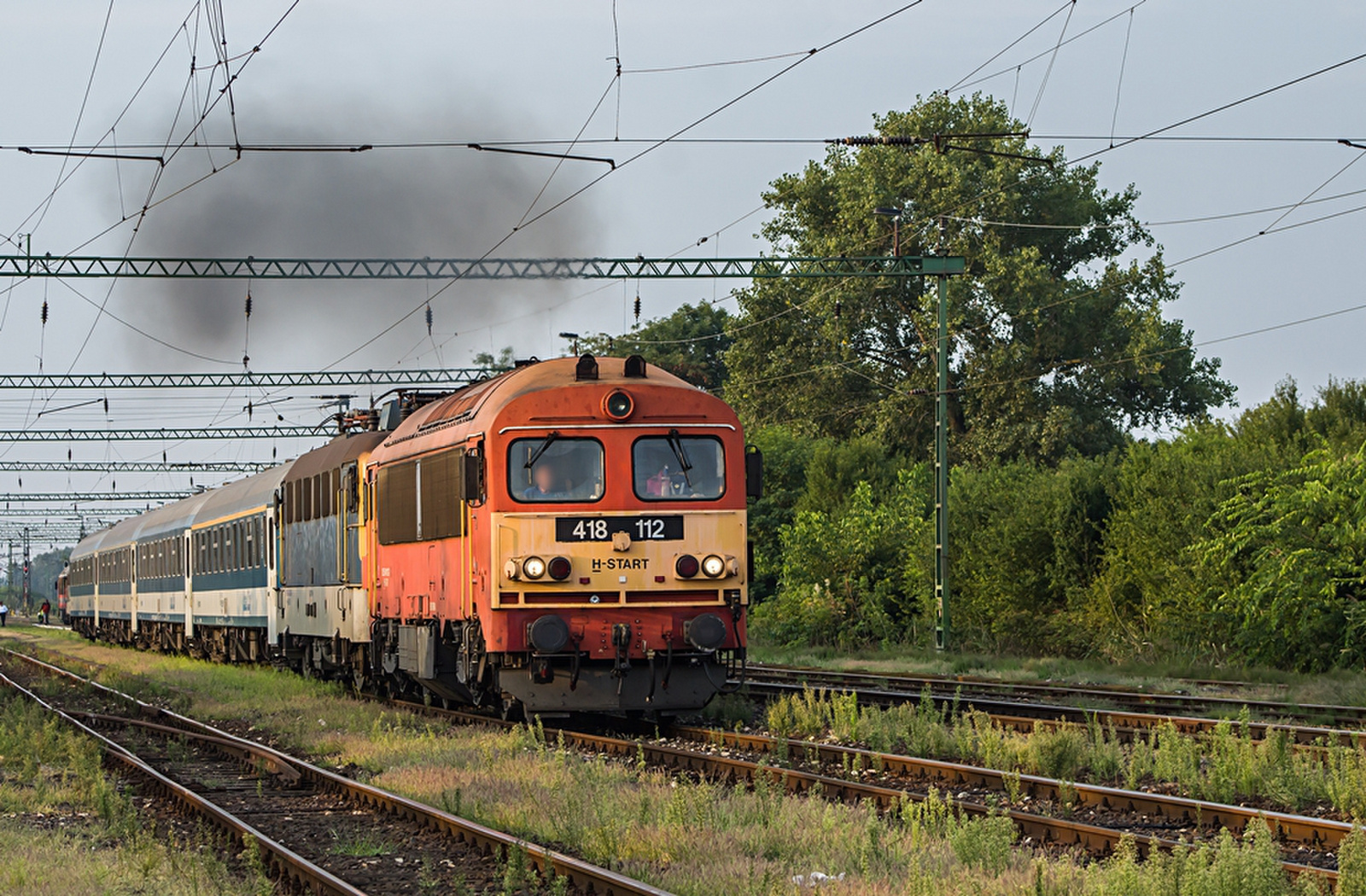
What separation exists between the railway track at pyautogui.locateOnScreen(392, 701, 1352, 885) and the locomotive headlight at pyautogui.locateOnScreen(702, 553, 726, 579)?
1553 millimetres

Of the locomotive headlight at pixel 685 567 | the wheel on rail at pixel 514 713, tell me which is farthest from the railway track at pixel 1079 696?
the wheel on rail at pixel 514 713

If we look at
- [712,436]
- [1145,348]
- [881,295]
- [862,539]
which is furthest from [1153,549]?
[881,295]

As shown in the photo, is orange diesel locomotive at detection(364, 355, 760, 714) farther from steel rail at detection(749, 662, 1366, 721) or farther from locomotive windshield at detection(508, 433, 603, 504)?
steel rail at detection(749, 662, 1366, 721)

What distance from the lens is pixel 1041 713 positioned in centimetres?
1762

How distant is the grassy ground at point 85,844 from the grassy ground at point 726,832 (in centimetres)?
198

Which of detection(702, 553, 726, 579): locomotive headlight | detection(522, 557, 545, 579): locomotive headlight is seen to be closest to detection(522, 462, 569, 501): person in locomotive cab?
detection(522, 557, 545, 579): locomotive headlight

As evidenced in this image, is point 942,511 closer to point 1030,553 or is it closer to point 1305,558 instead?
point 1030,553

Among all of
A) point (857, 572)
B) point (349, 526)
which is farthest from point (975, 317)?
point (349, 526)

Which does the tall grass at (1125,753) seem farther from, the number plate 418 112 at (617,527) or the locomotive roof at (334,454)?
the locomotive roof at (334,454)

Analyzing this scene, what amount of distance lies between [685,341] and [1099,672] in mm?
46333

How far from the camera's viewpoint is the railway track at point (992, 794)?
9555 millimetres

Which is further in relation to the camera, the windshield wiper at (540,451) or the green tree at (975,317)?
the green tree at (975,317)

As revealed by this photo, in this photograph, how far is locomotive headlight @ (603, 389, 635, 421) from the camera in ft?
51.6

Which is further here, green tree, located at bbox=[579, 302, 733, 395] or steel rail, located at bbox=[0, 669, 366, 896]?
green tree, located at bbox=[579, 302, 733, 395]
